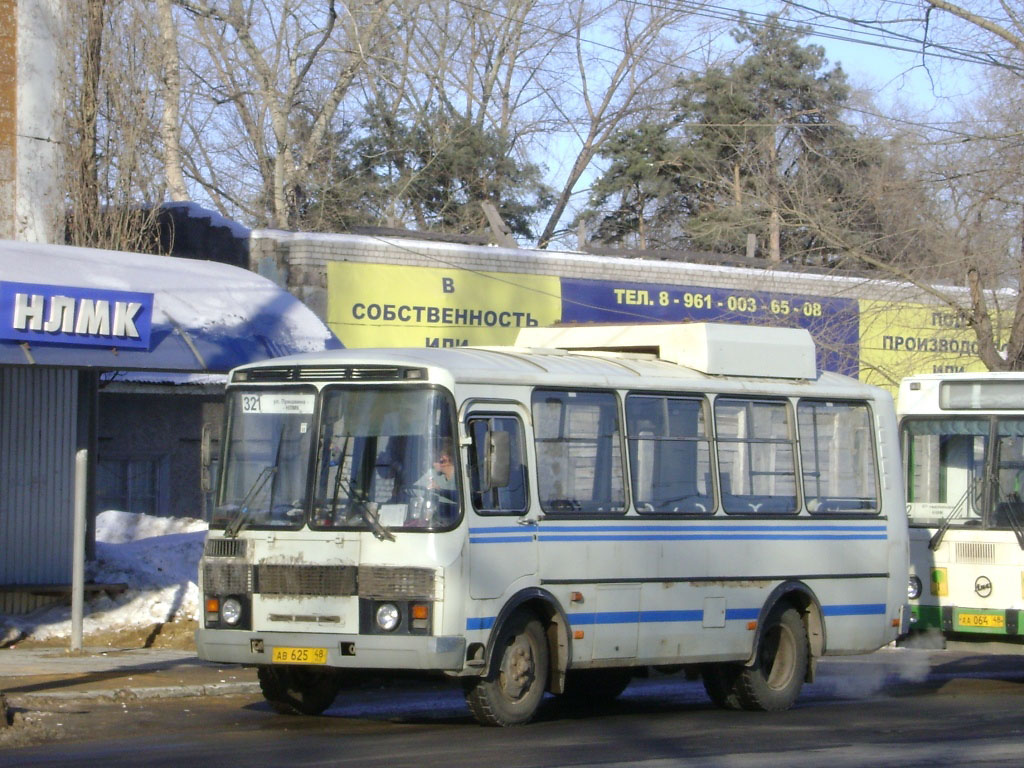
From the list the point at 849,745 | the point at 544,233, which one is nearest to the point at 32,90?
the point at 849,745

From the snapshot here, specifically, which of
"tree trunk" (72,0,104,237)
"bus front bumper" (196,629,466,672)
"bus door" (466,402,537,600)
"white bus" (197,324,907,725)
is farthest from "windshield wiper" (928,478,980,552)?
"tree trunk" (72,0,104,237)

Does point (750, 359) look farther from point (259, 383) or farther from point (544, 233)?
point (544, 233)

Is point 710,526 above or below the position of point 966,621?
above

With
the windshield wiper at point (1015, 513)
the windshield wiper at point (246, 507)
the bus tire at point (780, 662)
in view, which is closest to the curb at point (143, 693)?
the windshield wiper at point (246, 507)

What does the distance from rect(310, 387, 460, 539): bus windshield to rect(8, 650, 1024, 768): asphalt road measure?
4.82 ft

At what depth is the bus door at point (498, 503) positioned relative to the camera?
10008 millimetres

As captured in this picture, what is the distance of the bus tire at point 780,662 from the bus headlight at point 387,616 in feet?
11.6

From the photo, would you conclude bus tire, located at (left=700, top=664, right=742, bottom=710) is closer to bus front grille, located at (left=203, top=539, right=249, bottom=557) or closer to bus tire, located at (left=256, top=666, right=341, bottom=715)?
bus tire, located at (left=256, top=666, right=341, bottom=715)

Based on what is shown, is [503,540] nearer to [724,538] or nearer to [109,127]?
[724,538]

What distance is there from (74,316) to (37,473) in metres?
3.02

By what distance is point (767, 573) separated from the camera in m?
12.1

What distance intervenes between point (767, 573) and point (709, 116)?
35.5 meters

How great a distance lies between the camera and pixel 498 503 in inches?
405

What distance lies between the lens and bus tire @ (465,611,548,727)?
1020 centimetres
